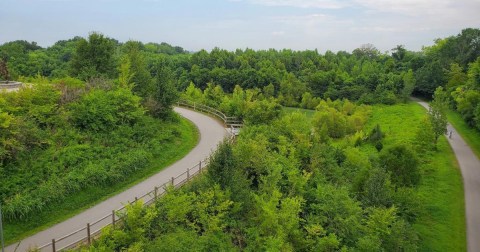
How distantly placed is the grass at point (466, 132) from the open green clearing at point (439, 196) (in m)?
0.12

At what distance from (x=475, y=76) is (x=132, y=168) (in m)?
39.7

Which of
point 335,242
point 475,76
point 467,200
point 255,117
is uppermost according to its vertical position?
point 475,76

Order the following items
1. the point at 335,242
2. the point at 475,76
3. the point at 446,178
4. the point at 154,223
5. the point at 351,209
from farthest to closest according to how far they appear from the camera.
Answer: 1. the point at 475,76
2. the point at 446,178
3. the point at 351,209
4. the point at 335,242
5. the point at 154,223

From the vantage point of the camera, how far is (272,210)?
15.5 m

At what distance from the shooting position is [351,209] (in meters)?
17.9

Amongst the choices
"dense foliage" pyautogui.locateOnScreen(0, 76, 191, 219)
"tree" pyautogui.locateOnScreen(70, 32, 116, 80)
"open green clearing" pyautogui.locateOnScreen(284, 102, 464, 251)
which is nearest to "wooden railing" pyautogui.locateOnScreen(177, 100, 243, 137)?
"dense foliage" pyautogui.locateOnScreen(0, 76, 191, 219)

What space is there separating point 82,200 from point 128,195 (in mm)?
1947

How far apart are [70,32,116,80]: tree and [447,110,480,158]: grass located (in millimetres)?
35644

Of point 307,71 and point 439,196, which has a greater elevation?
point 307,71

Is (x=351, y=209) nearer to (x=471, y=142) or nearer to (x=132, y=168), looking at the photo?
(x=132, y=168)

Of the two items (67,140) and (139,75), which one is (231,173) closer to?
(67,140)

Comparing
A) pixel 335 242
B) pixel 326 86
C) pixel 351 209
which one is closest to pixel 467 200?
pixel 351 209

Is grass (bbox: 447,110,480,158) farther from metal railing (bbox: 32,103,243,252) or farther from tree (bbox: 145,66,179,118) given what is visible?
tree (bbox: 145,66,179,118)

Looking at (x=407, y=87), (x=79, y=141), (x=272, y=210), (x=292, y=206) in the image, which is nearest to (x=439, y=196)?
(x=292, y=206)
